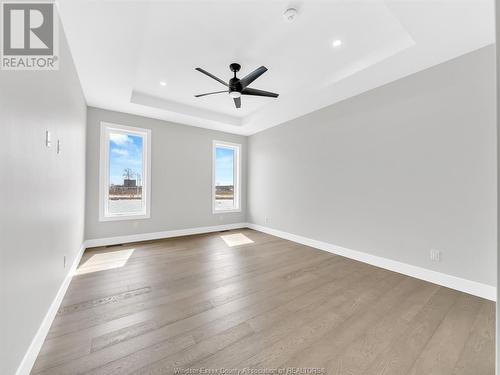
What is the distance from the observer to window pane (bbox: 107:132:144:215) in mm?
Result: 4180

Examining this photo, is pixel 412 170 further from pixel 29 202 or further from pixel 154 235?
pixel 154 235

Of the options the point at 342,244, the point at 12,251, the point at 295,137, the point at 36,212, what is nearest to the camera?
the point at 12,251

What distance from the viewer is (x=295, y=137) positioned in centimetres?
448

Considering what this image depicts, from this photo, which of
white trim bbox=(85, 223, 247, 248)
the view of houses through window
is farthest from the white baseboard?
the view of houses through window

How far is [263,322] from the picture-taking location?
1.78m

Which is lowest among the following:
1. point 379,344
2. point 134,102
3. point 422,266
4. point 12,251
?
point 379,344

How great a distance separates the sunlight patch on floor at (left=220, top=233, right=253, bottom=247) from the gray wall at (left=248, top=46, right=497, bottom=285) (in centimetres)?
118

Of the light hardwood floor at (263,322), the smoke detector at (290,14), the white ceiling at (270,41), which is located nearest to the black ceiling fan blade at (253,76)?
the white ceiling at (270,41)

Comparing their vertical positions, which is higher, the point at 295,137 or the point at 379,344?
the point at 295,137

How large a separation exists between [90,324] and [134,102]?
3447 millimetres

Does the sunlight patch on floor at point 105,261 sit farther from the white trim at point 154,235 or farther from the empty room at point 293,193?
the white trim at point 154,235

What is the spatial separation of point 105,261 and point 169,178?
6.83 feet

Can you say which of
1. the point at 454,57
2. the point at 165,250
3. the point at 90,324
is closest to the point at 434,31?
the point at 454,57

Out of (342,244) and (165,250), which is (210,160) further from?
(342,244)
